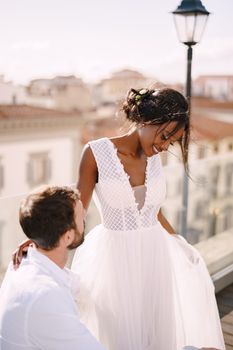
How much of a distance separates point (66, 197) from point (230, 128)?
98.7 feet

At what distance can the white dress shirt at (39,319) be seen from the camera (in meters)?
1.05

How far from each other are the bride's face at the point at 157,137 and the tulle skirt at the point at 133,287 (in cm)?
29

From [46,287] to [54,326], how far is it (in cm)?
9

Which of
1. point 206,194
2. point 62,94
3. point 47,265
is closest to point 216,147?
point 62,94

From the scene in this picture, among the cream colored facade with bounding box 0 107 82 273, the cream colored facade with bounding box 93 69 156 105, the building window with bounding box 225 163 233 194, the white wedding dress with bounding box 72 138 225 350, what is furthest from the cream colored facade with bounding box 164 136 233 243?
the cream colored facade with bounding box 0 107 82 273

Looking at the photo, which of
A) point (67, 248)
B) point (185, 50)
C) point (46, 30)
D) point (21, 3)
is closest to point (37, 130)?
point (46, 30)

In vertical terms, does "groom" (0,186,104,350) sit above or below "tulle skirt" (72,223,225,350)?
above

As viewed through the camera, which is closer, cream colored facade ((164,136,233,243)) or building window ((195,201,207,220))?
cream colored facade ((164,136,233,243))

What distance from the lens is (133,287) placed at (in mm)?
1722

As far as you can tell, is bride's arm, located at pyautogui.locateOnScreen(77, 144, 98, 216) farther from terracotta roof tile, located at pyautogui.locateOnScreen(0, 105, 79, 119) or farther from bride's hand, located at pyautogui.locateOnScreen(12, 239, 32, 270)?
terracotta roof tile, located at pyautogui.locateOnScreen(0, 105, 79, 119)

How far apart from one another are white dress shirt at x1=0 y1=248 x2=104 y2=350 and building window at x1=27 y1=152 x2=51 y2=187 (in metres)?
26.6

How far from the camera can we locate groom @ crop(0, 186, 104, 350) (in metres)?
1.05

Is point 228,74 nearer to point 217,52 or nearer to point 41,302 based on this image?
point 217,52

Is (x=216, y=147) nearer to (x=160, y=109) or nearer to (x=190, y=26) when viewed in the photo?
(x=190, y=26)
